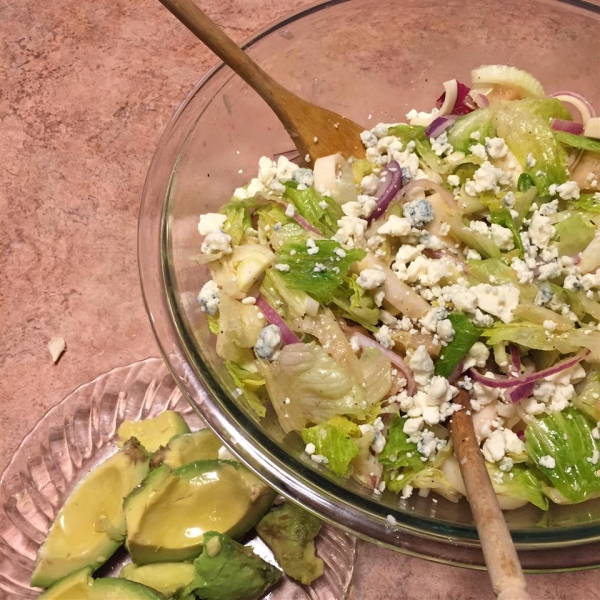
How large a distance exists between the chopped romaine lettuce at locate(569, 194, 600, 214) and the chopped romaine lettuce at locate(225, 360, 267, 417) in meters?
0.56

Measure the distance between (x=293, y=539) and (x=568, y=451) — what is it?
0.45 metres

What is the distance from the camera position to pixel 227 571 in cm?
95

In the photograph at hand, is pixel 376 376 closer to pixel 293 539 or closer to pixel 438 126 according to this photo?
pixel 293 539

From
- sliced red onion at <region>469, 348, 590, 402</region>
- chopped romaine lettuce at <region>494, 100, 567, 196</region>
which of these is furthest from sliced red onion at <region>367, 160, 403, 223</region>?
sliced red onion at <region>469, 348, 590, 402</region>

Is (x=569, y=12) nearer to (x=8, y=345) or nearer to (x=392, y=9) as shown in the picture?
(x=392, y=9)

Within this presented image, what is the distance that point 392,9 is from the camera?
1158mm

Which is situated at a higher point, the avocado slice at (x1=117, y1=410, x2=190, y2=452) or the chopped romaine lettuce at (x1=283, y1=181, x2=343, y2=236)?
the chopped romaine lettuce at (x1=283, y1=181, x2=343, y2=236)

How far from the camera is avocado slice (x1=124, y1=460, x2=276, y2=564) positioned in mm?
965

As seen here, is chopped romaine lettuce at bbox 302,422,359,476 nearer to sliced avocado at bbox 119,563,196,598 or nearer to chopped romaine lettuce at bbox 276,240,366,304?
chopped romaine lettuce at bbox 276,240,366,304

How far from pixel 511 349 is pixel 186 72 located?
100cm

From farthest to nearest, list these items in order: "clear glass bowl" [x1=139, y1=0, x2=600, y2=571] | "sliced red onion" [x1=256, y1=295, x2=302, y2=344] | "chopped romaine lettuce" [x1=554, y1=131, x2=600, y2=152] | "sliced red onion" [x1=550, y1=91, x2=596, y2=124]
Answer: "sliced red onion" [x1=550, y1=91, x2=596, y2=124] < "chopped romaine lettuce" [x1=554, y1=131, x2=600, y2=152] < "sliced red onion" [x1=256, y1=295, x2=302, y2=344] < "clear glass bowl" [x1=139, y1=0, x2=600, y2=571]

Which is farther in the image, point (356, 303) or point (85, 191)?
point (85, 191)

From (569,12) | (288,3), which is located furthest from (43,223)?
(569,12)

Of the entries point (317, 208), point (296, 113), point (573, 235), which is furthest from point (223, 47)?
point (573, 235)
